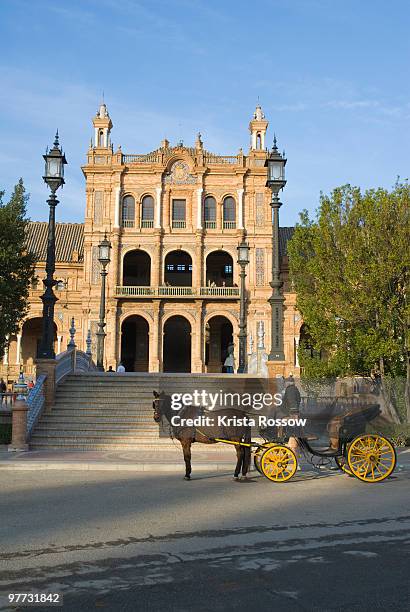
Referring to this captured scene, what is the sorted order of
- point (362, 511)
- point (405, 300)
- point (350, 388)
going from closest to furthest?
point (362, 511)
point (350, 388)
point (405, 300)

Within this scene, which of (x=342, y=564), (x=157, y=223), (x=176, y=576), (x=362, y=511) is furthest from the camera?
(x=157, y=223)

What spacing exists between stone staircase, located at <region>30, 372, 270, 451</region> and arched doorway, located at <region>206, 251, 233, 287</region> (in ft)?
99.0

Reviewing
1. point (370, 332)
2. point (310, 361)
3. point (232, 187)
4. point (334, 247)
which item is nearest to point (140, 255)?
point (232, 187)

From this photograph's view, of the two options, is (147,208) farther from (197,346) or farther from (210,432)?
(210,432)

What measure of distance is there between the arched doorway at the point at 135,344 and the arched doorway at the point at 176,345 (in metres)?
1.99

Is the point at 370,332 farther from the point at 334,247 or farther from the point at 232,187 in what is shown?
the point at 232,187

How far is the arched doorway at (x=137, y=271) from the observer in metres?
51.6

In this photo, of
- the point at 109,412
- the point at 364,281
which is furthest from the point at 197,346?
the point at 109,412

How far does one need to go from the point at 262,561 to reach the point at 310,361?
24267 mm

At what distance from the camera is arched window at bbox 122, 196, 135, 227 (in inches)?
1861

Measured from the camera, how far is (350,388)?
17250 mm

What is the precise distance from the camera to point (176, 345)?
5094 cm

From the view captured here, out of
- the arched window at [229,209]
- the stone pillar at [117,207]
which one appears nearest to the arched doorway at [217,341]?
the arched window at [229,209]

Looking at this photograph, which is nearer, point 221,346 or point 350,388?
point 350,388
